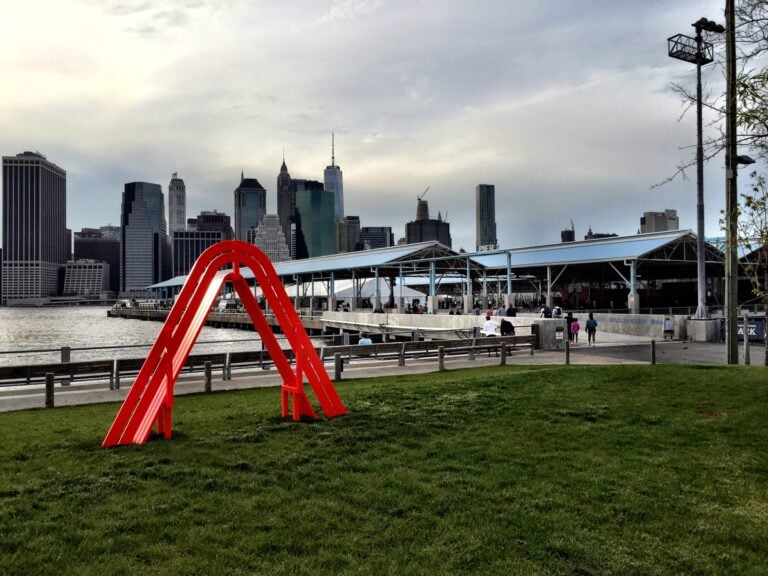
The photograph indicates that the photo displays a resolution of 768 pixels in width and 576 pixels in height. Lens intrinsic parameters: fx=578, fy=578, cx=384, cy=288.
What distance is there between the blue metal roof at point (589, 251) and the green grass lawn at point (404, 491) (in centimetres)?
3296

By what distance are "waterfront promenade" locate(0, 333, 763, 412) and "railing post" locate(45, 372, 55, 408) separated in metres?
0.40

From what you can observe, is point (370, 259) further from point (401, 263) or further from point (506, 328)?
point (506, 328)

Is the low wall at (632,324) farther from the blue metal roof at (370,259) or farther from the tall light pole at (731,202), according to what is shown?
the blue metal roof at (370,259)

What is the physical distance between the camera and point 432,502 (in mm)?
6547

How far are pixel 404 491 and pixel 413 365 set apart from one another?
13.7 meters

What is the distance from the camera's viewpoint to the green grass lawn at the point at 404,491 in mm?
5324

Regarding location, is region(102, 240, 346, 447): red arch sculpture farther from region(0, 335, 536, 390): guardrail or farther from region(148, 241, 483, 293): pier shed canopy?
region(148, 241, 483, 293): pier shed canopy

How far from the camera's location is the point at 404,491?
6859 millimetres

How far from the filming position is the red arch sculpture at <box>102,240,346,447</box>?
8.87 m

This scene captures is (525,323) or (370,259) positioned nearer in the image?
(525,323)

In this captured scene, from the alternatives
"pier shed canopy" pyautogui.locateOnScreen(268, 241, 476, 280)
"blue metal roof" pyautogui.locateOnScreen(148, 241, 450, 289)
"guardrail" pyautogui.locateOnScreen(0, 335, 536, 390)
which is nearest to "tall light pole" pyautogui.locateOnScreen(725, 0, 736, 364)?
"guardrail" pyautogui.locateOnScreen(0, 335, 536, 390)

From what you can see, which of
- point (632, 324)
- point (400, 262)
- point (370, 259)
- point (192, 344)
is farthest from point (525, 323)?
point (370, 259)

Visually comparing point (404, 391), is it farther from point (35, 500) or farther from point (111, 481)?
point (35, 500)

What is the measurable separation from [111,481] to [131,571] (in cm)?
230
